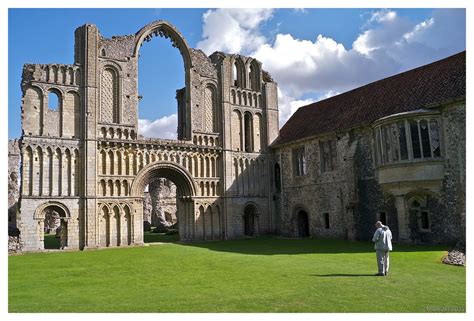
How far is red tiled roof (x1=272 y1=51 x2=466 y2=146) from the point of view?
22439mm

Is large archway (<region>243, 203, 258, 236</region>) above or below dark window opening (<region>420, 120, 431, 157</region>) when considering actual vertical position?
below

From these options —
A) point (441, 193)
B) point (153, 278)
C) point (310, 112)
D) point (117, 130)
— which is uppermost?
point (310, 112)

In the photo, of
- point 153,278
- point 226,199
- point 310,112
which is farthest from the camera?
point 310,112

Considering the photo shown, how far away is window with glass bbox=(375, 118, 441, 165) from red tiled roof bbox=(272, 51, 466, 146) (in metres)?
1.26

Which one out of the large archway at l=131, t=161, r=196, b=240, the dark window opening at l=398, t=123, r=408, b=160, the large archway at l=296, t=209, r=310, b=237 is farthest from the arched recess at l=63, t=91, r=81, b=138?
the dark window opening at l=398, t=123, r=408, b=160

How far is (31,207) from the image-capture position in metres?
23.8

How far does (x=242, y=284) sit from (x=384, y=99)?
18387 millimetres

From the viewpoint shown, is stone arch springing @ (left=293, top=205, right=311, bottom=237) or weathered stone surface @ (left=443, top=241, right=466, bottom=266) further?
stone arch springing @ (left=293, top=205, right=311, bottom=237)

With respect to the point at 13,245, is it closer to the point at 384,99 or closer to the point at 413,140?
the point at 413,140

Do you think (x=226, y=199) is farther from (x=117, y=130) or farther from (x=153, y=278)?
(x=153, y=278)

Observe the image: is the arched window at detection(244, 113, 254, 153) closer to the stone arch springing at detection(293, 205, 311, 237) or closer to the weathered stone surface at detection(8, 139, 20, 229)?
the stone arch springing at detection(293, 205, 311, 237)

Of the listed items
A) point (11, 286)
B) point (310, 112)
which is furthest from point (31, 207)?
point (310, 112)

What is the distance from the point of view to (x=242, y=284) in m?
11.7

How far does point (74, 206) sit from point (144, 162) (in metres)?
5.04
